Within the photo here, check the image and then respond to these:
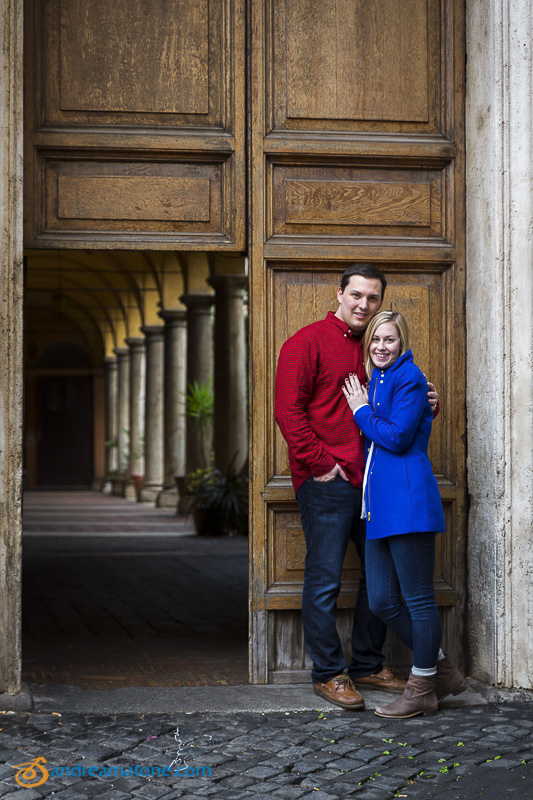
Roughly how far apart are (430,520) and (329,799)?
1.29 meters

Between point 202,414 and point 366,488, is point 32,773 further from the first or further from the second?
point 202,414

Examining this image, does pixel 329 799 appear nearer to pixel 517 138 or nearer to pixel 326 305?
pixel 326 305

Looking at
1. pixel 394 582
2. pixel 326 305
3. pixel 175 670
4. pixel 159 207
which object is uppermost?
pixel 159 207

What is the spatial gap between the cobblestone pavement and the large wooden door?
0.73m

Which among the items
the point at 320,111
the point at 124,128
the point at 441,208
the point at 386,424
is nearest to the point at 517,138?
the point at 441,208

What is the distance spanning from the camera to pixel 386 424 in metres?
4.14

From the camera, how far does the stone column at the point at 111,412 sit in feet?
101

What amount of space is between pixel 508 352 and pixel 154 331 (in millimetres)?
19699

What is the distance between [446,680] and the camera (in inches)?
169

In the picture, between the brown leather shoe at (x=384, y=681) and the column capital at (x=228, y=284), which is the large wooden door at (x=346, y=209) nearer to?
the brown leather shoe at (x=384, y=681)

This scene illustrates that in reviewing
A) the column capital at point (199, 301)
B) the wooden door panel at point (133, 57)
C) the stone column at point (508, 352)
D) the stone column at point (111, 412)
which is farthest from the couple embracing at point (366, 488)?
the stone column at point (111, 412)

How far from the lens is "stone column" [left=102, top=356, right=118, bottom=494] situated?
101ft

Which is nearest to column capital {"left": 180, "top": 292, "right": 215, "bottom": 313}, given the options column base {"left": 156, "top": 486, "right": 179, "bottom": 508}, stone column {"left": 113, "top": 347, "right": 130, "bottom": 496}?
column base {"left": 156, "top": 486, "right": 179, "bottom": 508}

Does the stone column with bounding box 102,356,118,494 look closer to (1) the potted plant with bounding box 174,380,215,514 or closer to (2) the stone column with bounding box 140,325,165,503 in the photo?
(2) the stone column with bounding box 140,325,165,503
